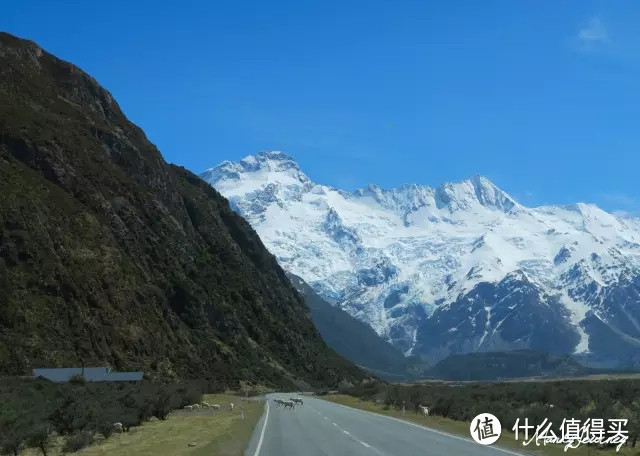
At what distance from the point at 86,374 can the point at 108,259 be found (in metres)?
23.0

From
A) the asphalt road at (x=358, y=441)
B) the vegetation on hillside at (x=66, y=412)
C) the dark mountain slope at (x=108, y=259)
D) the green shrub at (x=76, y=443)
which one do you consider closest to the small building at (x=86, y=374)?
the dark mountain slope at (x=108, y=259)

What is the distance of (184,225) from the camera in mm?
133375

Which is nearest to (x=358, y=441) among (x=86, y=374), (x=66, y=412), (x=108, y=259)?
(x=66, y=412)

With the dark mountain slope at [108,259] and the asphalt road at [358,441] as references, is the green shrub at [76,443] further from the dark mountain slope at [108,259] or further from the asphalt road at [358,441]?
the dark mountain slope at [108,259]

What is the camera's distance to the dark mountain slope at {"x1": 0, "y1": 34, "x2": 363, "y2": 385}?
2852 inches

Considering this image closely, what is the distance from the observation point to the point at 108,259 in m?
86.6

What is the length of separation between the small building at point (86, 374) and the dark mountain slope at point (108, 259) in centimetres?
219

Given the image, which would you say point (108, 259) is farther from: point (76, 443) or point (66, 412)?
point (76, 443)

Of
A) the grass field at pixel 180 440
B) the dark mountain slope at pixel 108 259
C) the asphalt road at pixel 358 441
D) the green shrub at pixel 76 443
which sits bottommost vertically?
the green shrub at pixel 76 443

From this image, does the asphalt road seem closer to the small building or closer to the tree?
the tree

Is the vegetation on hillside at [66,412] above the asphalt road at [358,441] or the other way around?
the other way around

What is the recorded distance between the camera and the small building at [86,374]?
60.7 meters

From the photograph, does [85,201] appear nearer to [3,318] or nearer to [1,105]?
[1,105]

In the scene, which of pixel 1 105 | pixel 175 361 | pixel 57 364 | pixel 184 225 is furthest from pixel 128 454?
pixel 184 225
